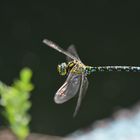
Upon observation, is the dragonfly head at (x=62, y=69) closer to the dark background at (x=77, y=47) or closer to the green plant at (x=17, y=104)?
the green plant at (x=17, y=104)

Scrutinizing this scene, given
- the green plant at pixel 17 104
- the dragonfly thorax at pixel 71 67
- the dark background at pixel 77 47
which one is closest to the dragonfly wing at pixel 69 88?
the dragonfly thorax at pixel 71 67

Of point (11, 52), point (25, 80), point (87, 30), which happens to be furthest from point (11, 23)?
point (25, 80)

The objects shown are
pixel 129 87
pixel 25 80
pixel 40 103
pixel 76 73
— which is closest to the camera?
pixel 76 73

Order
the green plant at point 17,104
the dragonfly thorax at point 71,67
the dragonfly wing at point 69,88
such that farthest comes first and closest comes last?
1. the green plant at point 17,104
2. the dragonfly thorax at point 71,67
3. the dragonfly wing at point 69,88

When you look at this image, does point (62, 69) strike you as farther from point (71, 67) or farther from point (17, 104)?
point (17, 104)

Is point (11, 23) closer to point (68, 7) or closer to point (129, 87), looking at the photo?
point (68, 7)

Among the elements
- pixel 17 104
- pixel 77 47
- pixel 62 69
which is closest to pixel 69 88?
pixel 62 69

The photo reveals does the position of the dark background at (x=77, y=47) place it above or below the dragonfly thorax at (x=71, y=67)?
above
